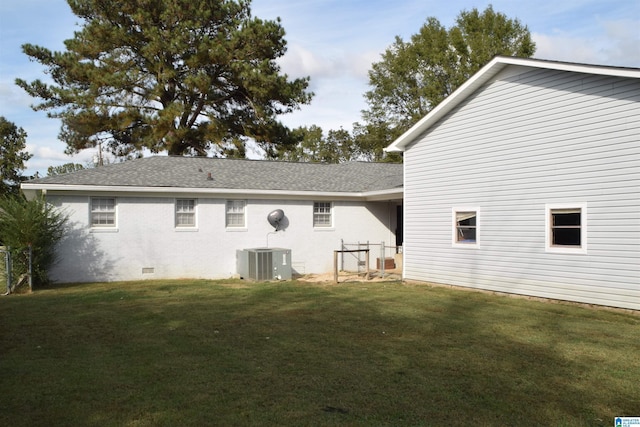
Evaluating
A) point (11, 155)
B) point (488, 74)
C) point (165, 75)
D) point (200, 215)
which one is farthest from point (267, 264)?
point (11, 155)

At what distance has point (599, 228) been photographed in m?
11.1

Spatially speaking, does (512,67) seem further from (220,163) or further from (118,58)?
(118,58)

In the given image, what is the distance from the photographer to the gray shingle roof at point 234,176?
16.9m

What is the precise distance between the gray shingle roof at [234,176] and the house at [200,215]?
0.12ft

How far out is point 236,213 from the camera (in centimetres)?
1842

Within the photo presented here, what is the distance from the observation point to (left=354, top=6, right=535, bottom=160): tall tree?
38.7m

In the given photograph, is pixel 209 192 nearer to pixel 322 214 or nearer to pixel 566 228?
pixel 322 214

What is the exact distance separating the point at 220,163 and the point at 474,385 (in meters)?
16.2

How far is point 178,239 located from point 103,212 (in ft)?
7.87

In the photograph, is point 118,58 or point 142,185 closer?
point 142,185

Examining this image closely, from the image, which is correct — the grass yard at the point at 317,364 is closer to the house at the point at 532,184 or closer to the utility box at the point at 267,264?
the house at the point at 532,184

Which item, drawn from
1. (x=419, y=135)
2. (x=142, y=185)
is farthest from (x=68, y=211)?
(x=419, y=135)

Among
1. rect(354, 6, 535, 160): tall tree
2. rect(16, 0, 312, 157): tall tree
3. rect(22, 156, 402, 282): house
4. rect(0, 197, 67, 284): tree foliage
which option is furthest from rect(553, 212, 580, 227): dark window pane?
rect(354, 6, 535, 160): tall tree

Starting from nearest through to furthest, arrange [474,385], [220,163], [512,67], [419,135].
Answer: [474,385], [512,67], [419,135], [220,163]
